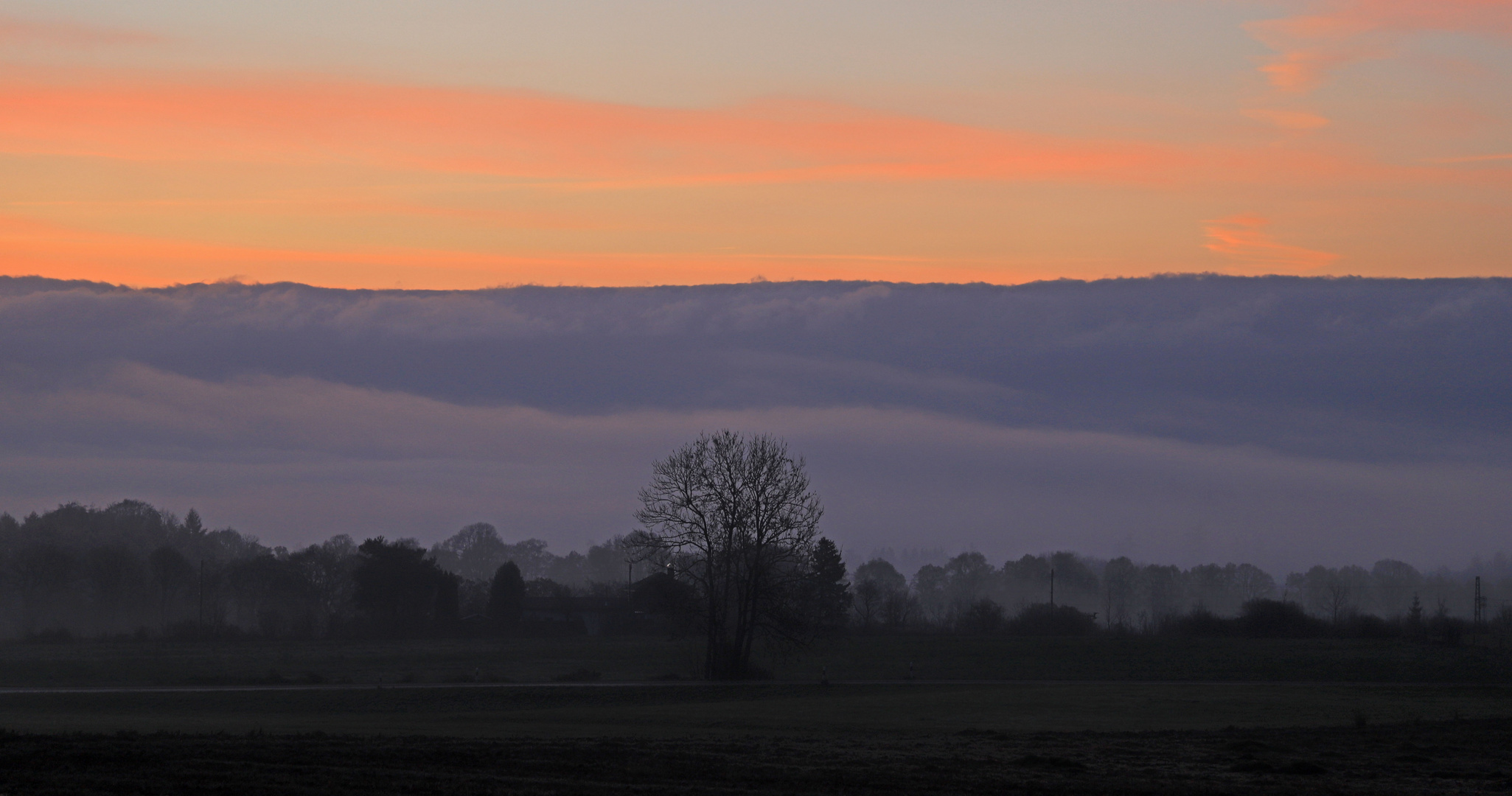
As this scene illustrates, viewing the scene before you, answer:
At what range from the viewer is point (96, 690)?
49.5 metres

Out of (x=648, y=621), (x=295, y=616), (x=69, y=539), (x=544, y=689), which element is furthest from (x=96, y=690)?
(x=69, y=539)

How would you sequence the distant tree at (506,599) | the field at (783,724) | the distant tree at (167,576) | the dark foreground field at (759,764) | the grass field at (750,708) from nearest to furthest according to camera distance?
1. the dark foreground field at (759,764)
2. the field at (783,724)
3. the grass field at (750,708)
4. the distant tree at (506,599)
5. the distant tree at (167,576)

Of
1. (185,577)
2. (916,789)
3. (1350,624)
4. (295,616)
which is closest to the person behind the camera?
(916,789)

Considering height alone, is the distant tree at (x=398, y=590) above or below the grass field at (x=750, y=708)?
above

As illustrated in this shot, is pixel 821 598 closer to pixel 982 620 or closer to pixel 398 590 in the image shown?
pixel 982 620

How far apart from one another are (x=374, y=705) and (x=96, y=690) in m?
12.5

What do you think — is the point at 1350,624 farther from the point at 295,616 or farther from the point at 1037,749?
the point at 295,616

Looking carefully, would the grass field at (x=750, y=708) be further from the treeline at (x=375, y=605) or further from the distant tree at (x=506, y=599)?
the distant tree at (x=506, y=599)

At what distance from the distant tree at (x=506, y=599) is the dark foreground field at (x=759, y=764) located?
78.1m

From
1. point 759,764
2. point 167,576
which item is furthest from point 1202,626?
point 167,576

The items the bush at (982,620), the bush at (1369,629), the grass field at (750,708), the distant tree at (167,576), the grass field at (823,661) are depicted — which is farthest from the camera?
the distant tree at (167,576)

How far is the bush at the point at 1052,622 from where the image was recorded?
3819 inches

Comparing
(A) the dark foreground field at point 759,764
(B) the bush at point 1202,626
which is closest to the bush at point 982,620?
(B) the bush at point 1202,626

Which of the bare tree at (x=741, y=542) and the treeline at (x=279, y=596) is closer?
the bare tree at (x=741, y=542)
